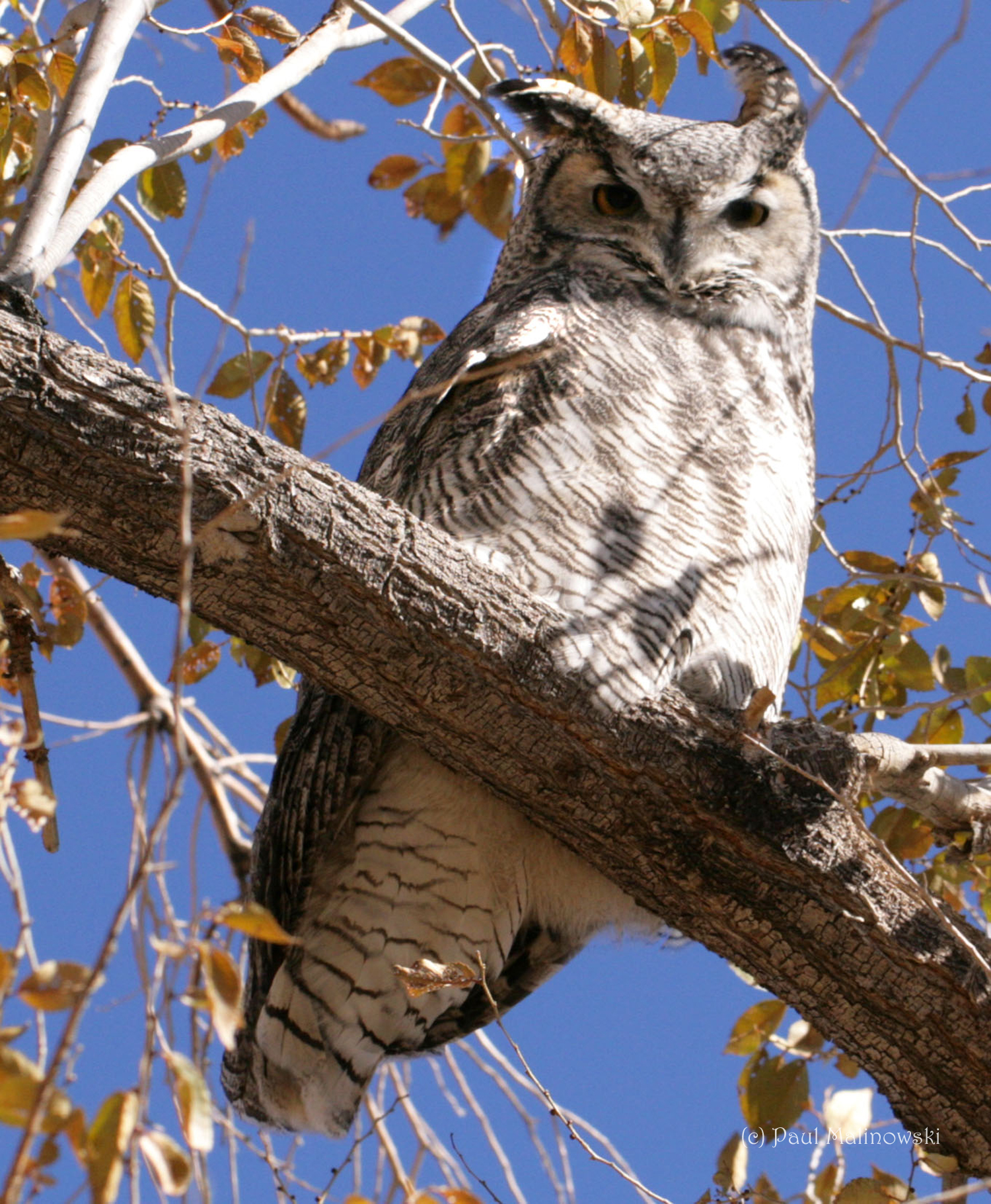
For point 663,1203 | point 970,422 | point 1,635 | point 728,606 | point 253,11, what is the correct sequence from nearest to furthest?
1. point 1,635
2. point 663,1203
3. point 728,606
4. point 253,11
5. point 970,422

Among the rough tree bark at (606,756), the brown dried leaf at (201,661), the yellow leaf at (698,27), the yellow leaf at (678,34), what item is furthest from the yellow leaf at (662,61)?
the brown dried leaf at (201,661)

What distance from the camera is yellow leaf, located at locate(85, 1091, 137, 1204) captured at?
0.78m

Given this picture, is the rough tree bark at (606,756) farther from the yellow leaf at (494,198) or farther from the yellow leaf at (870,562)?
the yellow leaf at (494,198)

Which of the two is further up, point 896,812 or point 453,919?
point 896,812

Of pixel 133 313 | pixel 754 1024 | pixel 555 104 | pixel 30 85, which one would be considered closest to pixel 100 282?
pixel 133 313

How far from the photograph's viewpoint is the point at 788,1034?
2344 millimetres

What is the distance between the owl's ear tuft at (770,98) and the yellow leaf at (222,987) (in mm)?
2129

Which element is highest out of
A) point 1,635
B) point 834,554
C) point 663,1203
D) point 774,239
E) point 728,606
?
point 774,239

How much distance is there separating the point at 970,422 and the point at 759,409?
0.49m

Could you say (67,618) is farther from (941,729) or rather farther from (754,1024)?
(941,729)

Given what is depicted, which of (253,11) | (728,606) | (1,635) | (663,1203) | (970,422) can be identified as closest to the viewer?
(1,635)

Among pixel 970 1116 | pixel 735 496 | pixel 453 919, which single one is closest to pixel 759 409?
pixel 735 496

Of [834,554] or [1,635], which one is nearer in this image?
[1,635]

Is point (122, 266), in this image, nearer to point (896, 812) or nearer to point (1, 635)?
point (1, 635)
